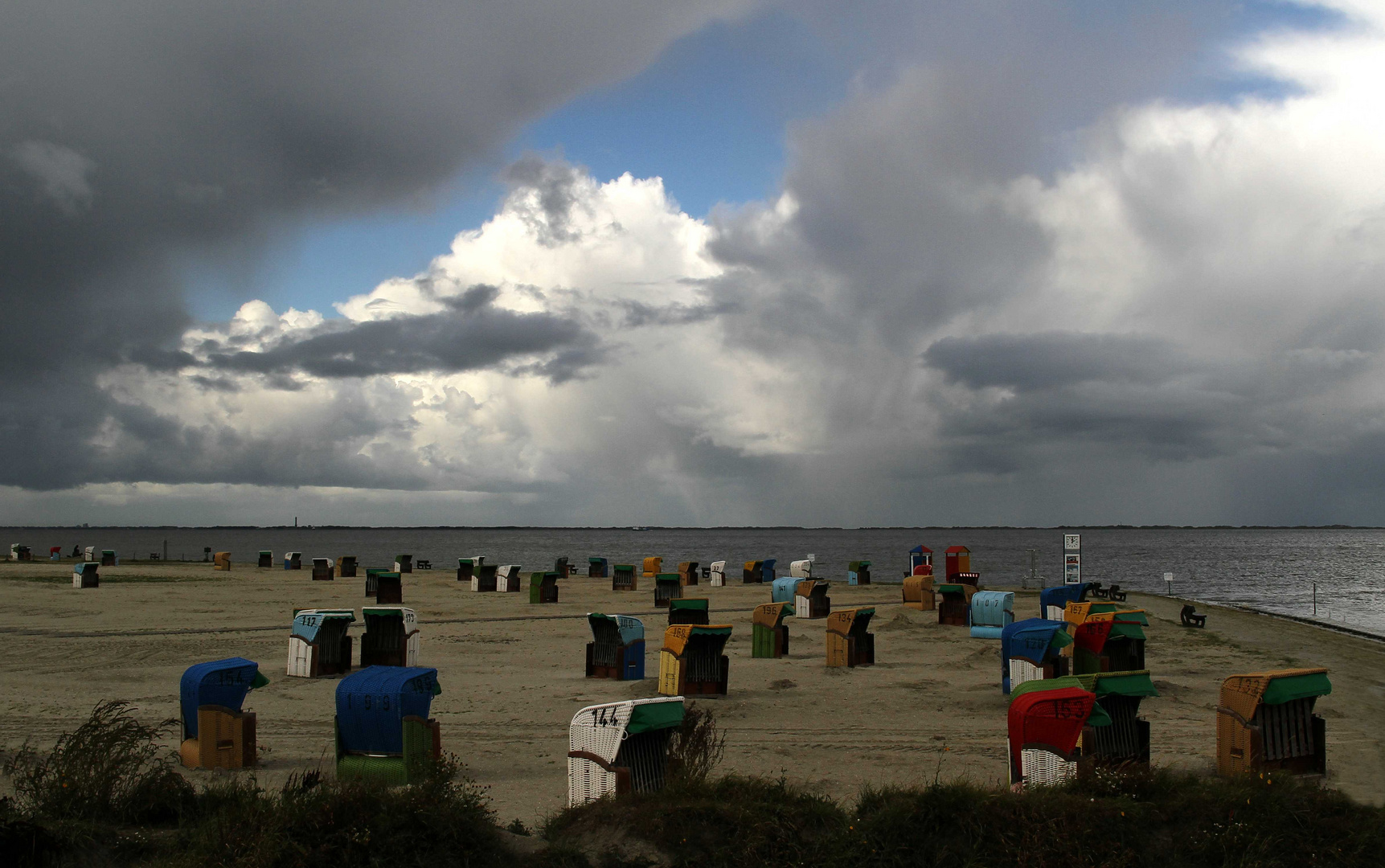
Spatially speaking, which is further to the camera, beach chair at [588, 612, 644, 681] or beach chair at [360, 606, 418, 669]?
beach chair at [360, 606, 418, 669]

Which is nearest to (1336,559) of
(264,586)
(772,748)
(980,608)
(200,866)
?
(980,608)

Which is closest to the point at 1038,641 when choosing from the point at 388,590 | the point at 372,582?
the point at 388,590

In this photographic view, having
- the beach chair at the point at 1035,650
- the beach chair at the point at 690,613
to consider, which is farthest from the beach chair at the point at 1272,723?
the beach chair at the point at 690,613

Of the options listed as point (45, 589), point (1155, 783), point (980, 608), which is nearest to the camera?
point (1155, 783)

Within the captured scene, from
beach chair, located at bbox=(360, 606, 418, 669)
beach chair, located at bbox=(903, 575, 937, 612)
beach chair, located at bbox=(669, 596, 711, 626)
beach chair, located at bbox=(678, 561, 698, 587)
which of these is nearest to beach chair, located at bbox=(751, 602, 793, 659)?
A: beach chair, located at bbox=(669, 596, 711, 626)

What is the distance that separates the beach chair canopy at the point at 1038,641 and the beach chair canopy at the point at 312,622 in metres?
12.0

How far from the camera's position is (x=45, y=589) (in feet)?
125

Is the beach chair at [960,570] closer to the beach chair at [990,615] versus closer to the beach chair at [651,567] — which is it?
the beach chair at [990,615]

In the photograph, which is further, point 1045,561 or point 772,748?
point 1045,561

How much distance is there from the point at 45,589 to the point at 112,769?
37.7 m

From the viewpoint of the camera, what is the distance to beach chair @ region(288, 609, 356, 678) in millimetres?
16953

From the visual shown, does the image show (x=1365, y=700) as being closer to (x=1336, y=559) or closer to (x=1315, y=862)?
(x=1315, y=862)

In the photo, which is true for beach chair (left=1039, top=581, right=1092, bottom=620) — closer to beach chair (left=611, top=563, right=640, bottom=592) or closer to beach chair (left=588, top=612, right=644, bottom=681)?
beach chair (left=588, top=612, right=644, bottom=681)

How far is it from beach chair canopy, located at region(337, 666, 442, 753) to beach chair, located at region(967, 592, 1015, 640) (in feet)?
59.2
